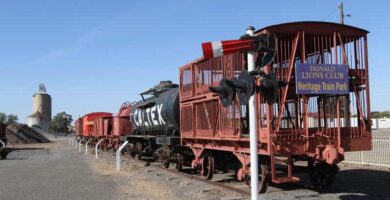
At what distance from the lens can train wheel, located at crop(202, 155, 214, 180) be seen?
1466 centimetres

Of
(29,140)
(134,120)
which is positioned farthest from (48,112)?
(134,120)

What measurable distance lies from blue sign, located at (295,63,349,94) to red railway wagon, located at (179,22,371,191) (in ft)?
0.88

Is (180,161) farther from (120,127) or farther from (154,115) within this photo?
(120,127)

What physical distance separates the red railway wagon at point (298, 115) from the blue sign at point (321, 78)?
27cm

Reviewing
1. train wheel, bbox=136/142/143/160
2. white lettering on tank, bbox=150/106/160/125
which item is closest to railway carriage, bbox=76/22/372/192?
white lettering on tank, bbox=150/106/160/125

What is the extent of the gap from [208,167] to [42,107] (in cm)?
12771

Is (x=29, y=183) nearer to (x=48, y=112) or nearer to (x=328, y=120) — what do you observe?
(x=328, y=120)

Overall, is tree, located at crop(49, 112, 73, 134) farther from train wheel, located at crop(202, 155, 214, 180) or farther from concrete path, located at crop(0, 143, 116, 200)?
train wheel, located at crop(202, 155, 214, 180)

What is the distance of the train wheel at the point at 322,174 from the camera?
12.0m

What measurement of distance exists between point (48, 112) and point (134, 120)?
394ft

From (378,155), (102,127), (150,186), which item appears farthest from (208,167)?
(102,127)

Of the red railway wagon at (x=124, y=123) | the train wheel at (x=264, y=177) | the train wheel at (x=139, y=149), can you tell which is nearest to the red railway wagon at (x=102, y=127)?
the red railway wagon at (x=124, y=123)

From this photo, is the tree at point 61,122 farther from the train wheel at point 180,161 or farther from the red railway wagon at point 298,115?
the red railway wagon at point 298,115

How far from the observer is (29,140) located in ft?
253
